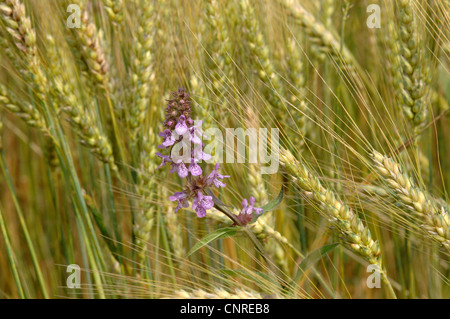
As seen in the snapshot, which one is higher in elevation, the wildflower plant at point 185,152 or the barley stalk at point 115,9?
the barley stalk at point 115,9

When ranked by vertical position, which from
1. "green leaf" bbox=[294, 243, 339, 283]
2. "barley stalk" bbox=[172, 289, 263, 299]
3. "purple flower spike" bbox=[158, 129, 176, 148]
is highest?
"purple flower spike" bbox=[158, 129, 176, 148]

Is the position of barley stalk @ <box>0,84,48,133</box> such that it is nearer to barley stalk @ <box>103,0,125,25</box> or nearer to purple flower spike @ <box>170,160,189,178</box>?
barley stalk @ <box>103,0,125,25</box>

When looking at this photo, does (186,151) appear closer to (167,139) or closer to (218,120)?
(167,139)

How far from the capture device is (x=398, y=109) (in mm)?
1017

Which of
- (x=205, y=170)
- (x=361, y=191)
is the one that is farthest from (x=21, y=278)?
(x=361, y=191)

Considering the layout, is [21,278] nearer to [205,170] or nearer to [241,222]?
[205,170]

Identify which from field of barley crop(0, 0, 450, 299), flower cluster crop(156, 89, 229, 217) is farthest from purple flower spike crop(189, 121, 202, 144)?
field of barley crop(0, 0, 450, 299)

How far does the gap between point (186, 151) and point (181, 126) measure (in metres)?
0.04

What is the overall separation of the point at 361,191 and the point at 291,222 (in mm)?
326

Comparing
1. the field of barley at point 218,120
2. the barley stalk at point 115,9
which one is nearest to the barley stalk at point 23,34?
the field of barley at point 218,120

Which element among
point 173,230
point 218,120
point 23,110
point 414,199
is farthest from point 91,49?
point 414,199

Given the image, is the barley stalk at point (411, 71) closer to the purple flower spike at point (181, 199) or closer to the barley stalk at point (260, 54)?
the barley stalk at point (260, 54)

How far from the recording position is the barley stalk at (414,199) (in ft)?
2.53

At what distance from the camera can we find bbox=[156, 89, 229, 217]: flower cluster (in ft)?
2.27
